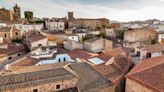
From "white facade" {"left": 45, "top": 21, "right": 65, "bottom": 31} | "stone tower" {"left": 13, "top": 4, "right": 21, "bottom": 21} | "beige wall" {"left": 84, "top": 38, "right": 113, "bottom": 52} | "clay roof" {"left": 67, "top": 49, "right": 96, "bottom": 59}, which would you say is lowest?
"clay roof" {"left": 67, "top": 49, "right": 96, "bottom": 59}

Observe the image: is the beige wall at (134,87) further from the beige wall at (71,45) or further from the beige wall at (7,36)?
the beige wall at (7,36)

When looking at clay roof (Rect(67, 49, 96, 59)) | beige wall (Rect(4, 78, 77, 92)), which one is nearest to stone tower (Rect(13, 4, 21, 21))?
clay roof (Rect(67, 49, 96, 59))

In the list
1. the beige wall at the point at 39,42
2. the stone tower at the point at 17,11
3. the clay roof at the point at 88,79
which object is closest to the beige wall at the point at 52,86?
the clay roof at the point at 88,79

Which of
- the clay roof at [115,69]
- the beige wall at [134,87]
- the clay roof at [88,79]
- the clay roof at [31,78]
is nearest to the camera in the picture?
the beige wall at [134,87]

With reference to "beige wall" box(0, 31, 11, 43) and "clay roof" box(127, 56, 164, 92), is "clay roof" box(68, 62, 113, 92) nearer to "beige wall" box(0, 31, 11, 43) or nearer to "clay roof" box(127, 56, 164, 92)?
"clay roof" box(127, 56, 164, 92)

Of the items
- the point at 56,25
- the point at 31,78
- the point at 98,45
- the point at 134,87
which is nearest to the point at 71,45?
the point at 98,45

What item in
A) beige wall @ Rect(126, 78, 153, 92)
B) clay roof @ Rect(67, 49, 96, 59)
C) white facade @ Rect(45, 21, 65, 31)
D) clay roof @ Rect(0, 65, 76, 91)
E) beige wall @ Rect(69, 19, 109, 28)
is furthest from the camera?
beige wall @ Rect(69, 19, 109, 28)

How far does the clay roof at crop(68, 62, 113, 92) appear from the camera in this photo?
16.0 m

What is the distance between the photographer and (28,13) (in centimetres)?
7200

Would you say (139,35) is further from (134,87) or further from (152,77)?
(152,77)

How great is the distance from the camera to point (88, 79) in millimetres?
16969

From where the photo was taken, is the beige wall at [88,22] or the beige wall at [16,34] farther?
the beige wall at [88,22]

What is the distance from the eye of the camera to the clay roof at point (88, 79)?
52.5 feet

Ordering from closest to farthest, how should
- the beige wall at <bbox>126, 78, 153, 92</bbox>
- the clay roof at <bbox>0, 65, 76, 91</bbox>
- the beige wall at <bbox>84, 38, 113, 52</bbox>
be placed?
the beige wall at <bbox>126, 78, 153, 92</bbox>
the clay roof at <bbox>0, 65, 76, 91</bbox>
the beige wall at <bbox>84, 38, 113, 52</bbox>
